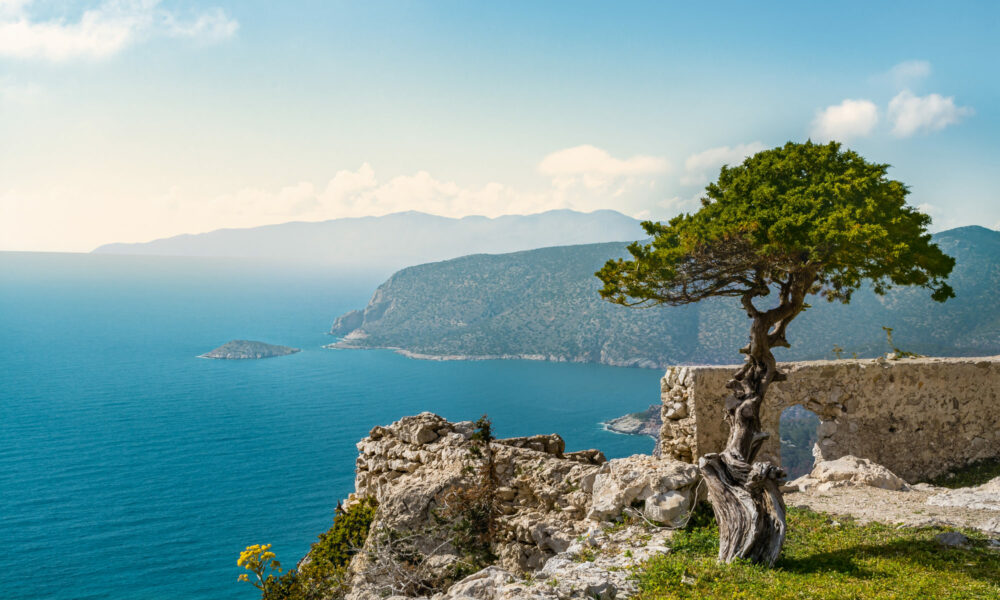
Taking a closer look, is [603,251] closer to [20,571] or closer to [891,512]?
[20,571]

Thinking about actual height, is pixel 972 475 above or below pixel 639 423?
above

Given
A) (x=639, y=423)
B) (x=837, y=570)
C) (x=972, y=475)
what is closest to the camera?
(x=837, y=570)

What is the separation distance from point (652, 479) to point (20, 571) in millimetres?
64603

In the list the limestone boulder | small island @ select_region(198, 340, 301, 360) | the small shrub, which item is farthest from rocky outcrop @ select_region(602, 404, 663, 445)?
small island @ select_region(198, 340, 301, 360)

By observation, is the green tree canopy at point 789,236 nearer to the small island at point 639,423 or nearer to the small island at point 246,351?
the small island at point 639,423

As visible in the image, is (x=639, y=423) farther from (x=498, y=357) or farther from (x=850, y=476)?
(x=850, y=476)

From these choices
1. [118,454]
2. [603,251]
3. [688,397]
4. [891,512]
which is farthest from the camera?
[603,251]

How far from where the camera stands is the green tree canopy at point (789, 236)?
10477 mm

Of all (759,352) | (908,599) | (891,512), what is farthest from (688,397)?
(908,599)

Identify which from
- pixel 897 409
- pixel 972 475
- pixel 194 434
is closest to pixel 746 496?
pixel 897 409

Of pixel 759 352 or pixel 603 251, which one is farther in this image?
pixel 603 251

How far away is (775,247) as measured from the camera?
10.7m

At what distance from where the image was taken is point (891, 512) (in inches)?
425

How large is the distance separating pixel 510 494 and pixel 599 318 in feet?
417
